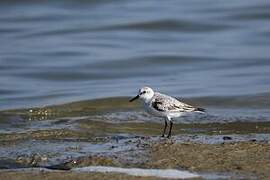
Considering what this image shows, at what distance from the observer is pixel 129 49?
2064 centimetres

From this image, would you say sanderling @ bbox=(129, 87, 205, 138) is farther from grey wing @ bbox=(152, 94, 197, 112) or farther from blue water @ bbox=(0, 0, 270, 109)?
blue water @ bbox=(0, 0, 270, 109)

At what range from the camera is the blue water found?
643 inches

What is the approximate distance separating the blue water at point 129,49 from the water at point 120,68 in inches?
1.0

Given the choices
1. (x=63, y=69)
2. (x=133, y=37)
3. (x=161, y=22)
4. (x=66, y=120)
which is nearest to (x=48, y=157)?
(x=66, y=120)

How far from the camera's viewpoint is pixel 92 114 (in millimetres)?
14039

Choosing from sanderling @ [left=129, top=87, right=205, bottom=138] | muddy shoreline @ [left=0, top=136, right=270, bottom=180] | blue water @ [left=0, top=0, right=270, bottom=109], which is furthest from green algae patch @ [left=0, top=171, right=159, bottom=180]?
blue water @ [left=0, top=0, right=270, bottom=109]

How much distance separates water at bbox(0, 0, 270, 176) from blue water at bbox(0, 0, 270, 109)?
0.09 feet

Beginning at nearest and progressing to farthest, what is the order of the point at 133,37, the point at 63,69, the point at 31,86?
the point at 31,86
the point at 63,69
the point at 133,37

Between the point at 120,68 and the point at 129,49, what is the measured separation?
2.20 m

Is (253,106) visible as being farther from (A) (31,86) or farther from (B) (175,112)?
(A) (31,86)

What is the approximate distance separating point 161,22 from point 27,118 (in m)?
10.8

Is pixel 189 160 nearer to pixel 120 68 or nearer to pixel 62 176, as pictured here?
pixel 62 176

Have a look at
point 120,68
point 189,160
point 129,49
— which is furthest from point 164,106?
point 129,49

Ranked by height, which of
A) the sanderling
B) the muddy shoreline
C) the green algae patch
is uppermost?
the sanderling
